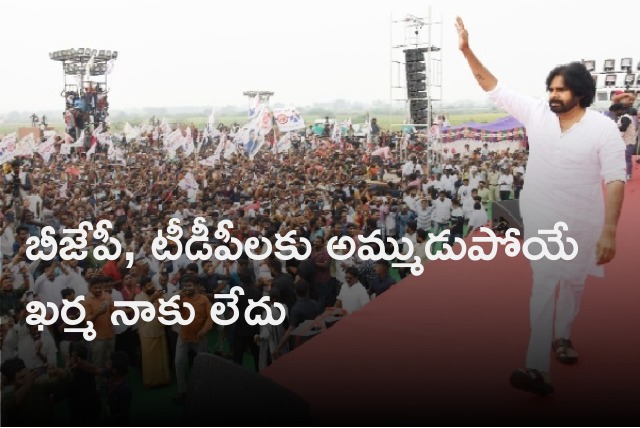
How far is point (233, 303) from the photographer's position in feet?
18.5

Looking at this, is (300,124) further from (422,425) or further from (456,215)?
(422,425)

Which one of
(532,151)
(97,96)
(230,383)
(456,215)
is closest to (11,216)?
(456,215)

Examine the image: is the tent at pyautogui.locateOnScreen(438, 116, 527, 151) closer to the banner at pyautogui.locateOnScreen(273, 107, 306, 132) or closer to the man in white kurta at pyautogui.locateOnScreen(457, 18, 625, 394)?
the banner at pyautogui.locateOnScreen(273, 107, 306, 132)

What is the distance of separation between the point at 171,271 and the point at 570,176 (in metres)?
5.25

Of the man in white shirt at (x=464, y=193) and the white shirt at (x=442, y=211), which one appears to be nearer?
the white shirt at (x=442, y=211)

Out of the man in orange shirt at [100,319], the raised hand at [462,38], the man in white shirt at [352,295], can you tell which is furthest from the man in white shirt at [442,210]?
the raised hand at [462,38]

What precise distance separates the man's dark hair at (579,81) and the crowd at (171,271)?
9.50ft

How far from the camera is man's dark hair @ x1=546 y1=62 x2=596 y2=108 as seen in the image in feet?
9.27

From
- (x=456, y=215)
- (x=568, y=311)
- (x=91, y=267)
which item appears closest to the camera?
(x=568, y=311)

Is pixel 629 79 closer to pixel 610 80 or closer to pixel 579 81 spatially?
pixel 610 80

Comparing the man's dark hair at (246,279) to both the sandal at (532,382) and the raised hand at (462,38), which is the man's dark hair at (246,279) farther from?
the raised hand at (462,38)

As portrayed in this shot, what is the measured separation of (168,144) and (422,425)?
580 inches

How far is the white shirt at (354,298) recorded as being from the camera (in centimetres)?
552

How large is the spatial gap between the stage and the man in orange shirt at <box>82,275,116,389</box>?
6.98ft
